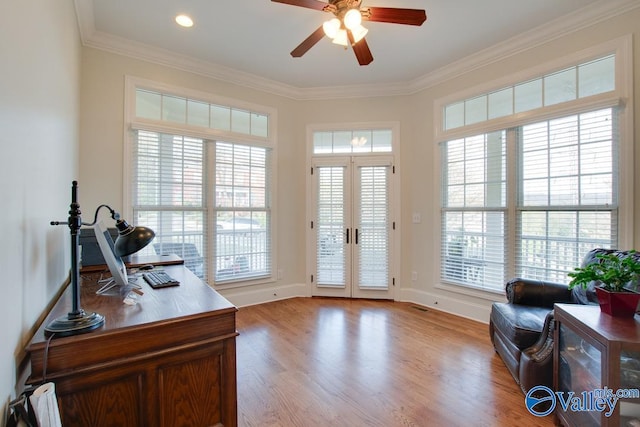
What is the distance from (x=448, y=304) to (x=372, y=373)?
73.7 inches

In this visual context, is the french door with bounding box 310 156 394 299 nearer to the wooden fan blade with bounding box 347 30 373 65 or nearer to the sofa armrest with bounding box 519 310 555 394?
the wooden fan blade with bounding box 347 30 373 65

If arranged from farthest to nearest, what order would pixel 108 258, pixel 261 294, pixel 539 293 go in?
1. pixel 261 294
2. pixel 539 293
3. pixel 108 258

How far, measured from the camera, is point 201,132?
3631mm

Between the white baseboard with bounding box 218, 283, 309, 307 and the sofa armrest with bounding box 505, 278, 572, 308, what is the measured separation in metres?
2.68

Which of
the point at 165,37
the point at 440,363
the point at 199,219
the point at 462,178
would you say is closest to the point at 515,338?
the point at 440,363

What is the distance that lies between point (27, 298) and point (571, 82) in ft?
13.7

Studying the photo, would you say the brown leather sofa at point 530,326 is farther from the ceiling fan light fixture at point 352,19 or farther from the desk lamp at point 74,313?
the desk lamp at point 74,313

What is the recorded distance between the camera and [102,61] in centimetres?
308

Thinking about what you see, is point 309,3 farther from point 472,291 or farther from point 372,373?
point 472,291

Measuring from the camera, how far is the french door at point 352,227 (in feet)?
14.0

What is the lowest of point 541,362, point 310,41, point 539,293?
point 541,362

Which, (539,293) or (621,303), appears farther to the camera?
(539,293)

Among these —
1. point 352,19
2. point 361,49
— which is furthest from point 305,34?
point 352,19

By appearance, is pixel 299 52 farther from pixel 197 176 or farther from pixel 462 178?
pixel 462 178
